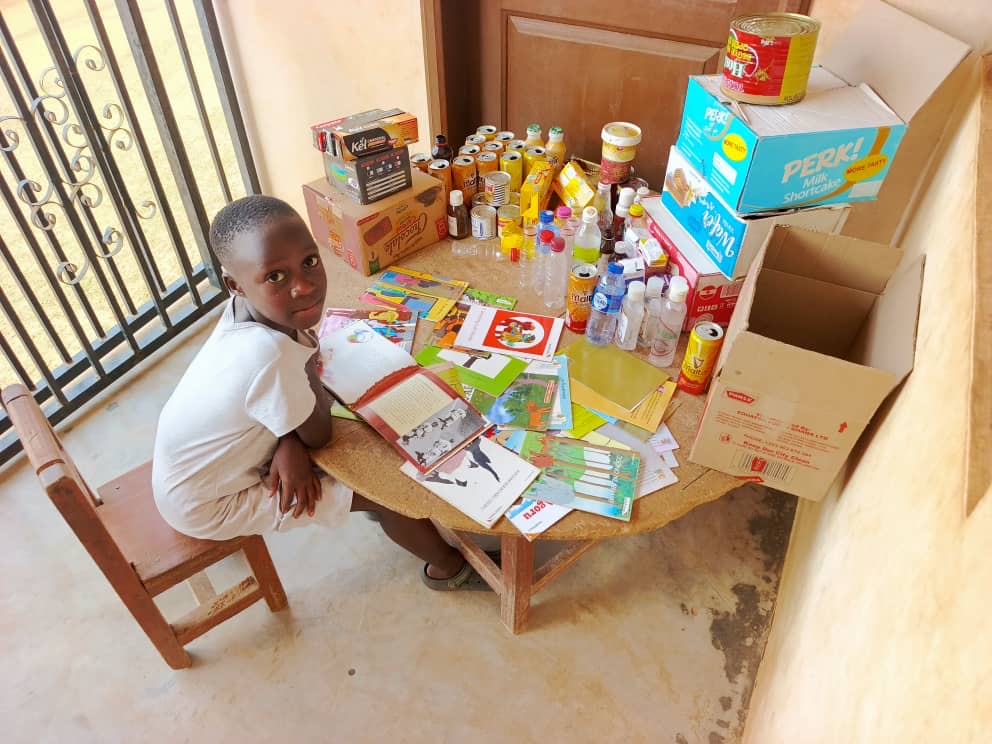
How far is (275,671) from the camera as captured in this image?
5.94ft

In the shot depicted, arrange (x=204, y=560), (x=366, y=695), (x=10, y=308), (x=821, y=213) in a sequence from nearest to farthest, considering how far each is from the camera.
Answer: (x=821, y=213) < (x=204, y=560) < (x=366, y=695) < (x=10, y=308)

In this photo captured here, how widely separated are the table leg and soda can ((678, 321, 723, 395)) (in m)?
0.54

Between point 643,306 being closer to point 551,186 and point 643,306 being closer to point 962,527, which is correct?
point 551,186

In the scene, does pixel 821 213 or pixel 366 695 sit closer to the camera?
pixel 821 213

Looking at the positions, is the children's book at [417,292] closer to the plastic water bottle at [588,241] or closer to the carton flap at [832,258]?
the plastic water bottle at [588,241]

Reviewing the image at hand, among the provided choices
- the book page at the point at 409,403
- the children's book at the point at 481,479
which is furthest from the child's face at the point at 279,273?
the children's book at the point at 481,479

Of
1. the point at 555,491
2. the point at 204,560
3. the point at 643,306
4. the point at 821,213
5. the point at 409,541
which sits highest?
the point at 821,213

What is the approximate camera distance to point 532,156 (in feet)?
6.77

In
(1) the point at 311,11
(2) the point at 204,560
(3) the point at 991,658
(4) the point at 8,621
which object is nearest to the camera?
(3) the point at 991,658

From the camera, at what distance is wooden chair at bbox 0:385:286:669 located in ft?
4.17

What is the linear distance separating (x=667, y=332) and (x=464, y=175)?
0.89 meters

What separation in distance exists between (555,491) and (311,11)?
228cm

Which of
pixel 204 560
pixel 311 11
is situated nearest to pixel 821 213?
pixel 204 560

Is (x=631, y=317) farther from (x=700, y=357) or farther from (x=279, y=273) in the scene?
(x=279, y=273)
